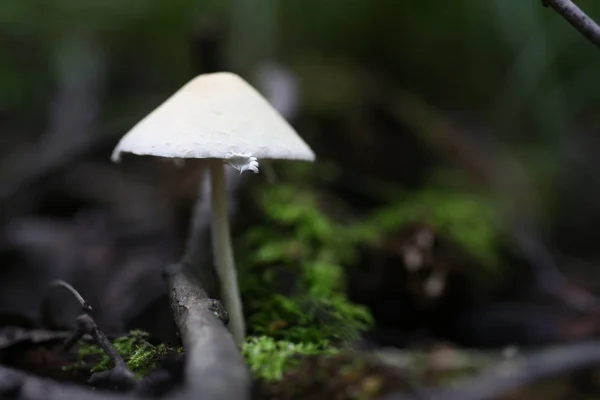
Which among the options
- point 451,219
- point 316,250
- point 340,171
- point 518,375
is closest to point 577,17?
point 518,375

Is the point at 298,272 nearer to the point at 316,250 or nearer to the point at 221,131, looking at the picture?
the point at 316,250

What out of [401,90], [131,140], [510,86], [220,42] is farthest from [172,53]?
[131,140]

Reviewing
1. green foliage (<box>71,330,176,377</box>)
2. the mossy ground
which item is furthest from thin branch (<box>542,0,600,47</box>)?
green foliage (<box>71,330,176,377</box>)

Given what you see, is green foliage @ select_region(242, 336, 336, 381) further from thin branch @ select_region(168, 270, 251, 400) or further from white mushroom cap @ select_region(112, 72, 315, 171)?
white mushroom cap @ select_region(112, 72, 315, 171)

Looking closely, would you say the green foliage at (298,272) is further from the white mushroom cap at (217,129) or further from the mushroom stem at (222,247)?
the white mushroom cap at (217,129)

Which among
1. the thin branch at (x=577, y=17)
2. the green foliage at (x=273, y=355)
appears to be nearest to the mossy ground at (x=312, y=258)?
the green foliage at (x=273, y=355)

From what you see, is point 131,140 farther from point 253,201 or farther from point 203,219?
point 253,201
